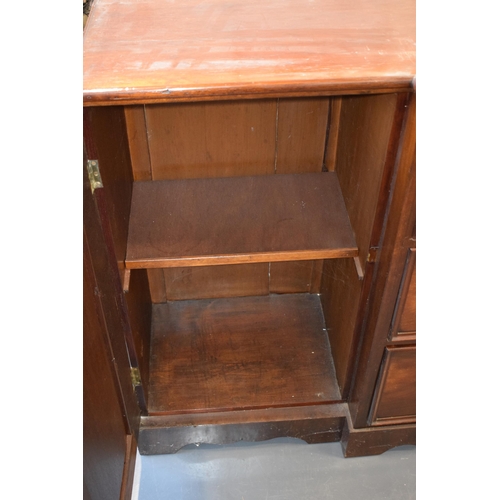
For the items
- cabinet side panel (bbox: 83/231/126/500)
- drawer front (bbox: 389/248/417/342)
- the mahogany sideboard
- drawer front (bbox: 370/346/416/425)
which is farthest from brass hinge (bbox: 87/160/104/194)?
drawer front (bbox: 370/346/416/425)

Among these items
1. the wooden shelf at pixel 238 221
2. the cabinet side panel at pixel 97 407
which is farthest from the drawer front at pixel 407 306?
the cabinet side panel at pixel 97 407

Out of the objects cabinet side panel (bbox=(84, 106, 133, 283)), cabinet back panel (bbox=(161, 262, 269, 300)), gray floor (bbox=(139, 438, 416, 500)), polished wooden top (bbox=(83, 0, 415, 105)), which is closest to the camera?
polished wooden top (bbox=(83, 0, 415, 105))

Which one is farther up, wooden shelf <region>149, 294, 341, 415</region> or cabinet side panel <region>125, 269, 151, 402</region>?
cabinet side panel <region>125, 269, 151, 402</region>

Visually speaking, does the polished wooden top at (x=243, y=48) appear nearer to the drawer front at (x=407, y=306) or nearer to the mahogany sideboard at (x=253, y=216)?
the mahogany sideboard at (x=253, y=216)

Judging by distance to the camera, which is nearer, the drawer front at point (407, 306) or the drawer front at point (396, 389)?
the drawer front at point (407, 306)

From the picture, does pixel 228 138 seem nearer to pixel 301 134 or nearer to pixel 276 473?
pixel 301 134

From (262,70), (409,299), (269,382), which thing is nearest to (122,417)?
(269,382)

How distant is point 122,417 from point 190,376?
250mm

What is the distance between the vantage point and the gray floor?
4.30 ft

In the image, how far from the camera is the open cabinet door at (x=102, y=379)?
85 cm

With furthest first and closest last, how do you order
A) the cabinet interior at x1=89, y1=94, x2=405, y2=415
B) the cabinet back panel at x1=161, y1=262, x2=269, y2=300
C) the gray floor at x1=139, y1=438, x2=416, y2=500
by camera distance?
1. the cabinet back panel at x1=161, y1=262, x2=269, y2=300
2. the gray floor at x1=139, y1=438, x2=416, y2=500
3. the cabinet interior at x1=89, y1=94, x2=405, y2=415

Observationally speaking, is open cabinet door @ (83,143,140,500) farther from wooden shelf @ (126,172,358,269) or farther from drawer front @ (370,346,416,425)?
drawer front @ (370,346,416,425)

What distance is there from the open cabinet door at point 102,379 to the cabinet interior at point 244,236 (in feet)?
0.23

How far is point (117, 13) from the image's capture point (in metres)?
0.95
